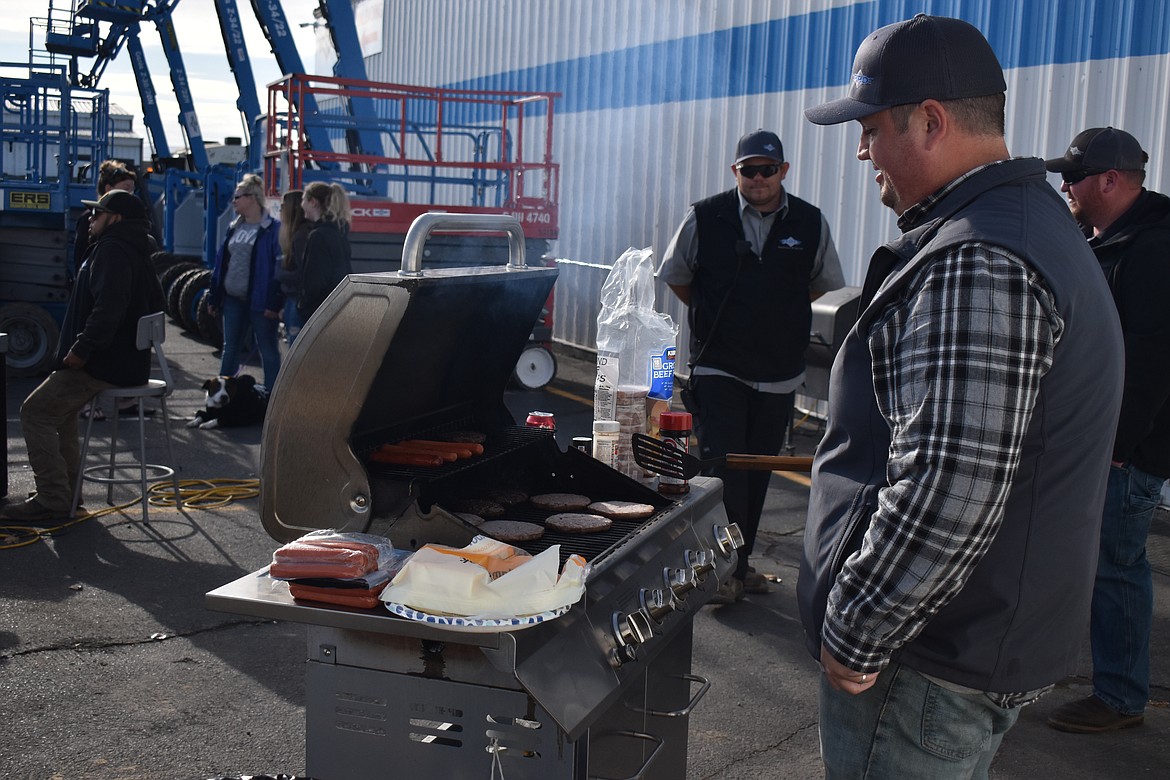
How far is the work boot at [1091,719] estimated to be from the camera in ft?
12.5

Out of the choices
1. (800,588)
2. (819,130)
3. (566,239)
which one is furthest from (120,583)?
(566,239)

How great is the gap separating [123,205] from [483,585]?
4.84 metres

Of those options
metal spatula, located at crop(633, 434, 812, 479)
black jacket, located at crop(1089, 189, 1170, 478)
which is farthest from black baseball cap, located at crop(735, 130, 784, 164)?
metal spatula, located at crop(633, 434, 812, 479)

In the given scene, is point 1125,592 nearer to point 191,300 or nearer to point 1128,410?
point 1128,410

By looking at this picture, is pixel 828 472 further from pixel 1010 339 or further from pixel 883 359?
pixel 1010 339

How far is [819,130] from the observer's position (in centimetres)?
897

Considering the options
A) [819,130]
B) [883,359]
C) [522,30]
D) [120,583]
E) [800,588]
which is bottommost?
[120,583]

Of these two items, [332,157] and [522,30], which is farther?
[522,30]

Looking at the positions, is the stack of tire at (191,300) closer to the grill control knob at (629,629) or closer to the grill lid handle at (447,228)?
the grill lid handle at (447,228)

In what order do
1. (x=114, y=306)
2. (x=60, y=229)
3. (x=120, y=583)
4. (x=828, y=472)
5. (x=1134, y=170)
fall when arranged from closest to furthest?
(x=828, y=472) → (x=1134, y=170) → (x=120, y=583) → (x=114, y=306) → (x=60, y=229)

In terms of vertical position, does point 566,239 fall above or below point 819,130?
below

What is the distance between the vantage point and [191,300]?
13.5m

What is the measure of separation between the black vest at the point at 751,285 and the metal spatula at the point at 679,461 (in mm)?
1916

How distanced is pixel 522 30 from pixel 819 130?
18.5ft
